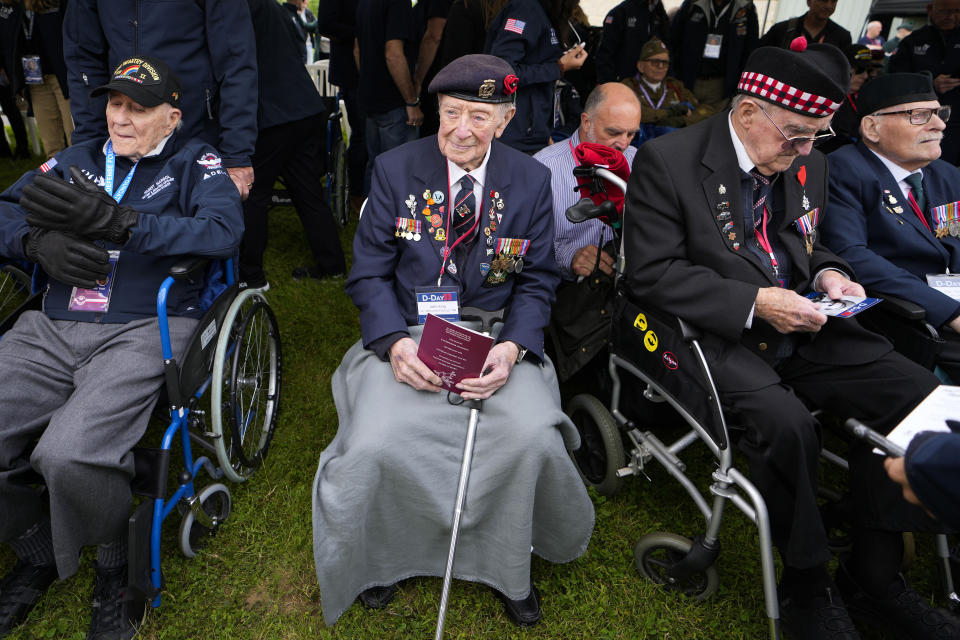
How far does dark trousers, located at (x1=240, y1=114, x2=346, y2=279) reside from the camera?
3.94 m

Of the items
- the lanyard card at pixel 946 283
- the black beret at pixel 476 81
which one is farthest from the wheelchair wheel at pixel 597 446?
the lanyard card at pixel 946 283

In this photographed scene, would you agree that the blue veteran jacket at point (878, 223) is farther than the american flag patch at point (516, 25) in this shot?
No

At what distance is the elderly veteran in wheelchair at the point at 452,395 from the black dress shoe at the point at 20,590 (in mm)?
1020

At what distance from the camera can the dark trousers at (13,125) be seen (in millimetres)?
6703

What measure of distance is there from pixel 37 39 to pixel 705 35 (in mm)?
6084

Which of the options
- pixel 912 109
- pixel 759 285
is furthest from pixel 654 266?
pixel 912 109

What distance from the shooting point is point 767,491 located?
2.08 m

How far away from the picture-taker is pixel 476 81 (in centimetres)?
224

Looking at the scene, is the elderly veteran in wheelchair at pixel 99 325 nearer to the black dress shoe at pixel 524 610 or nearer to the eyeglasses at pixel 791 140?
the black dress shoe at pixel 524 610

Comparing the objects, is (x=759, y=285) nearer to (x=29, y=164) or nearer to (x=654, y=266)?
(x=654, y=266)

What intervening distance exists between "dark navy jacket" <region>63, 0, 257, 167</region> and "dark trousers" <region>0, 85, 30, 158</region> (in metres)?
4.67

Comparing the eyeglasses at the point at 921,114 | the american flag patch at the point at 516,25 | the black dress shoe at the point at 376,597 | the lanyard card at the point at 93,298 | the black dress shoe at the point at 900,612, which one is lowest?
the black dress shoe at the point at 376,597

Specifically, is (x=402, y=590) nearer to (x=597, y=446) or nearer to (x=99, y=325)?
(x=597, y=446)

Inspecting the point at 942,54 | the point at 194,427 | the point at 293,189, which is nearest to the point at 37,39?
the point at 293,189
